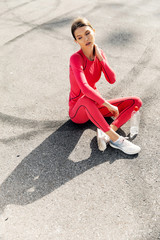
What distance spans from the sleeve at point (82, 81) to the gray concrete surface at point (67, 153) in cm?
69

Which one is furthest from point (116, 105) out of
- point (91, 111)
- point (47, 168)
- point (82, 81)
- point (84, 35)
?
point (47, 168)

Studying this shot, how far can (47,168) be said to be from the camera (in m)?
3.12

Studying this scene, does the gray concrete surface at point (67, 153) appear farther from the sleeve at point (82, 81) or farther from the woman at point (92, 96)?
the sleeve at point (82, 81)

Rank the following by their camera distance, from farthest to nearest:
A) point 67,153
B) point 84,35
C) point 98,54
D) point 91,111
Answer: point 67,153
point 98,54
point 91,111
point 84,35

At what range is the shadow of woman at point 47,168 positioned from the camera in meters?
2.87

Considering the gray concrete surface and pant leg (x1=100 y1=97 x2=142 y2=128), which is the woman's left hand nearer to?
pant leg (x1=100 y1=97 x2=142 y2=128)

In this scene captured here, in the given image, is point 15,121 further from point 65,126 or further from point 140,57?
point 140,57

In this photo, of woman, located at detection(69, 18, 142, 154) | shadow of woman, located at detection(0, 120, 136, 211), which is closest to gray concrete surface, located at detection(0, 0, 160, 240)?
shadow of woman, located at detection(0, 120, 136, 211)

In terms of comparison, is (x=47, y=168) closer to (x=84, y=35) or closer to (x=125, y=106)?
(x=125, y=106)

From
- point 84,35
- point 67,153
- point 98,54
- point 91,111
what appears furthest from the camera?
point 67,153

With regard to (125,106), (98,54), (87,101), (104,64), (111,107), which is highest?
(98,54)

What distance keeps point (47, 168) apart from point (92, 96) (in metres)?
1.00

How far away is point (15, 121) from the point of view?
3.88 m

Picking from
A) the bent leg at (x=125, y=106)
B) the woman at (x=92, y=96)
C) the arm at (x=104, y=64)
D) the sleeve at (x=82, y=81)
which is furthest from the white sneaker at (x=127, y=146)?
the arm at (x=104, y=64)
